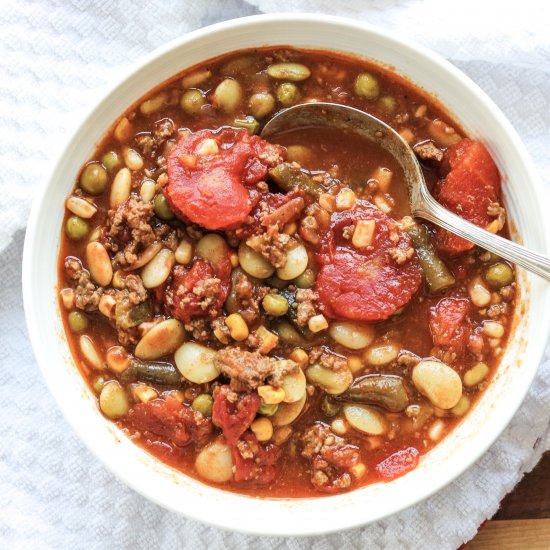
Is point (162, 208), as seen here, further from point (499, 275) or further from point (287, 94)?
point (499, 275)

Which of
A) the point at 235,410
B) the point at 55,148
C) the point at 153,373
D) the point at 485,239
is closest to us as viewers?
the point at 485,239

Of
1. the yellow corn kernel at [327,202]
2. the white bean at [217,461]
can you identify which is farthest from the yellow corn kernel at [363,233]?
the white bean at [217,461]

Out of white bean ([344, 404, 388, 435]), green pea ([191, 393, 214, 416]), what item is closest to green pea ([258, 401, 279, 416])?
green pea ([191, 393, 214, 416])

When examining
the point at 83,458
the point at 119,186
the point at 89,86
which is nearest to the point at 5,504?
the point at 83,458

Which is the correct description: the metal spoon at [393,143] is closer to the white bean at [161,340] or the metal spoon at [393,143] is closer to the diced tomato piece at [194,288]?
the diced tomato piece at [194,288]

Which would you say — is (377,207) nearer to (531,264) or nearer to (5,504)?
(531,264)

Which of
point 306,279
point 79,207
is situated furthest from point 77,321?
point 306,279
